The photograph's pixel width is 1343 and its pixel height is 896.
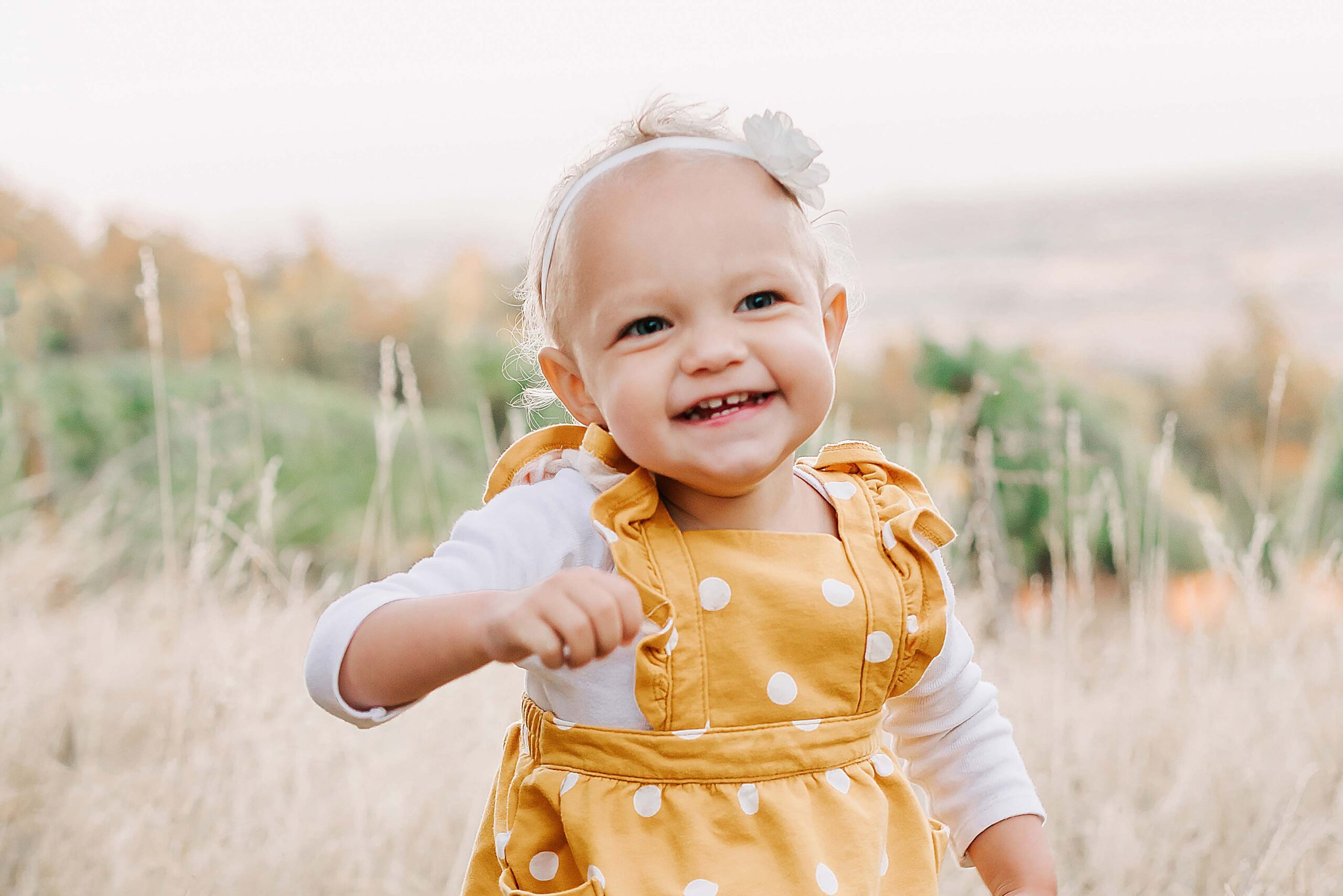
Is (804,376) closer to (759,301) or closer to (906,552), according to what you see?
(759,301)

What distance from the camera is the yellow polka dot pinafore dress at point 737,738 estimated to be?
117 centimetres

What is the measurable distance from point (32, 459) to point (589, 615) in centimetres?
415

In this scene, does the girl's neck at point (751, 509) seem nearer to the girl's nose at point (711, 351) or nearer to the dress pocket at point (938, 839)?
the girl's nose at point (711, 351)

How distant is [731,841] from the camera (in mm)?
1179

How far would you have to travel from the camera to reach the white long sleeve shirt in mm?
1103

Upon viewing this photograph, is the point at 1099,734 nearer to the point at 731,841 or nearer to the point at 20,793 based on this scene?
the point at 731,841

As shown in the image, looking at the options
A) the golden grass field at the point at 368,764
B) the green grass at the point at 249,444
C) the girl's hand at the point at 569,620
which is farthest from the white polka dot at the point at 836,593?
the green grass at the point at 249,444

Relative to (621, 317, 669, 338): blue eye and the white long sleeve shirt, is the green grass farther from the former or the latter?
(621, 317, 669, 338): blue eye

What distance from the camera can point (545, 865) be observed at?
1.21m

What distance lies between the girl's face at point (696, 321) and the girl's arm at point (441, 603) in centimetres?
11

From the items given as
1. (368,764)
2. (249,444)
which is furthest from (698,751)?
(249,444)

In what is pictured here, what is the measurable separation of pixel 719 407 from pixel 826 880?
456mm

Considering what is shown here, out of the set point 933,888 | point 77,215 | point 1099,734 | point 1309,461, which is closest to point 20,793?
point 933,888

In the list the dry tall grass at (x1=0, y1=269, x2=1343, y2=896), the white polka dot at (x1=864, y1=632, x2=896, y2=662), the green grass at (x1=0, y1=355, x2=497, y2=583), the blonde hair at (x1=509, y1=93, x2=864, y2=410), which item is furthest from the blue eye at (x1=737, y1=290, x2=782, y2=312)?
the green grass at (x1=0, y1=355, x2=497, y2=583)
